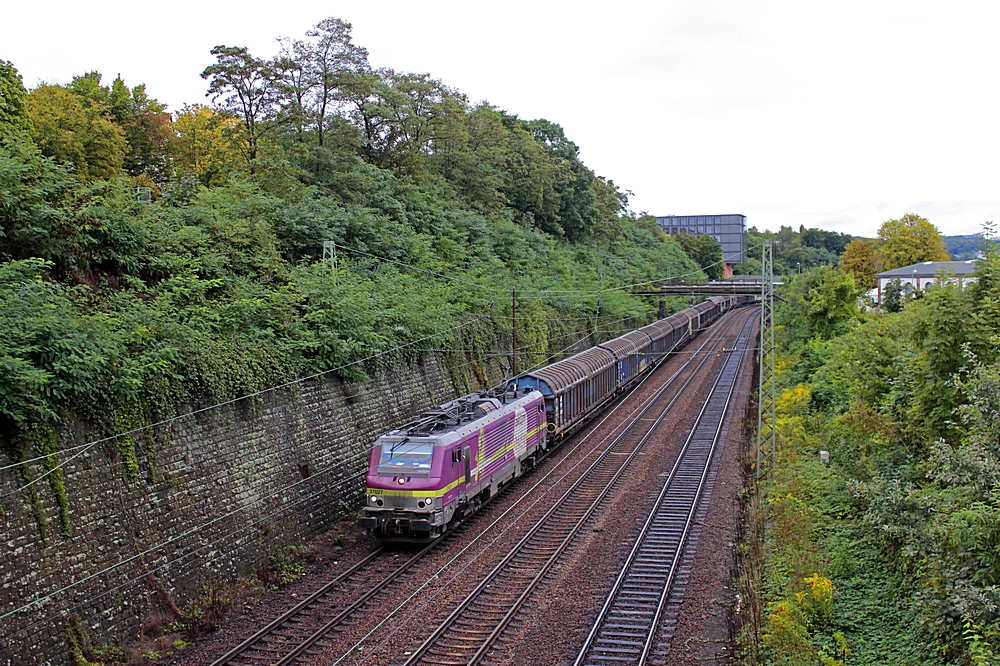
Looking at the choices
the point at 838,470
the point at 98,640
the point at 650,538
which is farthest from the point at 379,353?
the point at 838,470

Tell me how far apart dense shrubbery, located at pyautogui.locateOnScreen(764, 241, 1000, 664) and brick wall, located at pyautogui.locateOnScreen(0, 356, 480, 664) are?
10.6m

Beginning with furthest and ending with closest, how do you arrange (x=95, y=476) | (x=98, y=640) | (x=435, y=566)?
(x=435, y=566), (x=95, y=476), (x=98, y=640)

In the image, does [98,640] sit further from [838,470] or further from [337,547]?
[838,470]

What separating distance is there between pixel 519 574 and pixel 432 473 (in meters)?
2.98

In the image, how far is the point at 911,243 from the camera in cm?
6462

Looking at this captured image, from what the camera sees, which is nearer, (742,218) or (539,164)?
(539,164)

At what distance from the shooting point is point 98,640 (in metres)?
11.9

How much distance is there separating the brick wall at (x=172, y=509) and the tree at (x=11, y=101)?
1409 cm

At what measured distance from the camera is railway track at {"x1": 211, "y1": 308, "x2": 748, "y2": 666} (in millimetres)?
12172

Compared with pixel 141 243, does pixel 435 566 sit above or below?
below

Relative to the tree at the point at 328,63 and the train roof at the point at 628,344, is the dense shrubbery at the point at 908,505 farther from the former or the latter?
the tree at the point at 328,63

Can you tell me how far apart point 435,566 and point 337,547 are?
2.88m

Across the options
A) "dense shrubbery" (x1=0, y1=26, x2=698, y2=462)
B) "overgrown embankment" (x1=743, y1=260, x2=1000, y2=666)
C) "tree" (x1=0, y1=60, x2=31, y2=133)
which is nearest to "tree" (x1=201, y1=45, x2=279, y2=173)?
"dense shrubbery" (x1=0, y1=26, x2=698, y2=462)

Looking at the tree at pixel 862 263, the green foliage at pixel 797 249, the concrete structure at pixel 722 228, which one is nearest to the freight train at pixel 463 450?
the tree at pixel 862 263
